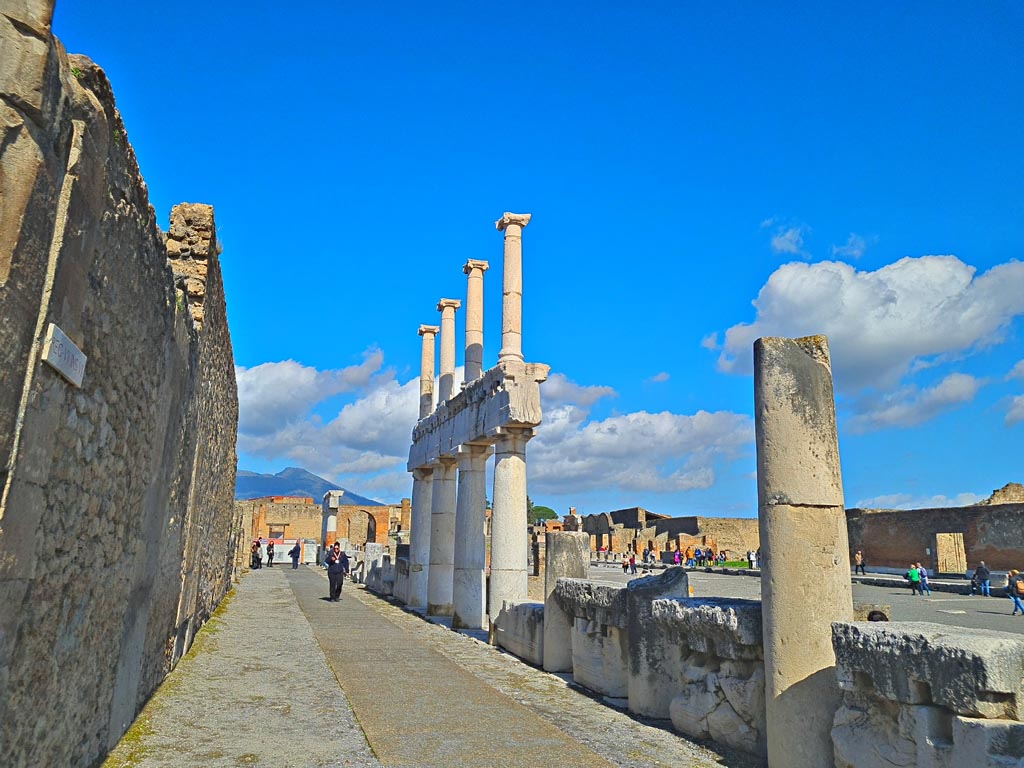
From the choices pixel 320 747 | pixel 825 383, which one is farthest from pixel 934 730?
pixel 320 747

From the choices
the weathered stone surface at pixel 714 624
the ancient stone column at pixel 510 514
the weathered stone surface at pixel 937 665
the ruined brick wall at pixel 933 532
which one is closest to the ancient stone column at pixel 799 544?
the weathered stone surface at pixel 714 624

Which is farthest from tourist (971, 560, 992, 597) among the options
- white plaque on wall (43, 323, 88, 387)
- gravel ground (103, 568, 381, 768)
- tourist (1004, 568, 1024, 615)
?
→ white plaque on wall (43, 323, 88, 387)

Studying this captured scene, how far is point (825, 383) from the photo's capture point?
5.63 m

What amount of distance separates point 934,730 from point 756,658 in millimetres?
1600

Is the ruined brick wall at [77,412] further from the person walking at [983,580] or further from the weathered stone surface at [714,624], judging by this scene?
the person walking at [983,580]

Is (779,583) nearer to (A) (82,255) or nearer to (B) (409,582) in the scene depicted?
(A) (82,255)

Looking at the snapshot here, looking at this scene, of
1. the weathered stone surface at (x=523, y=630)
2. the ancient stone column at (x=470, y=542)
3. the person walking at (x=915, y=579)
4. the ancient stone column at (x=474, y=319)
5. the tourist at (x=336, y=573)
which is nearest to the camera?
the weathered stone surface at (x=523, y=630)

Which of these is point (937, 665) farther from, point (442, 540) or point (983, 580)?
point (983, 580)

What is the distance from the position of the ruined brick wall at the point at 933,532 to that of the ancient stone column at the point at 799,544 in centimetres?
3024

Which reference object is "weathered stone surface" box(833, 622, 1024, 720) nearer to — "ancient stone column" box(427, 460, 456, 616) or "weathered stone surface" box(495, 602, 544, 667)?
"weathered stone surface" box(495, 602, 544, 667)

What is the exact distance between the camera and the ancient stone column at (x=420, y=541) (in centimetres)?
1759

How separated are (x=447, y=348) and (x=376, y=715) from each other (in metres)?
12.3

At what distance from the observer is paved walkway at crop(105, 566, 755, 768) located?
17.5ft

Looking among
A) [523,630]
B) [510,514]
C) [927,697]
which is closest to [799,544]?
[927,697]
